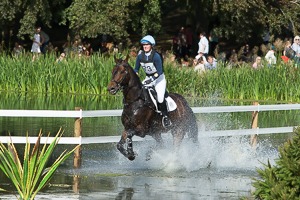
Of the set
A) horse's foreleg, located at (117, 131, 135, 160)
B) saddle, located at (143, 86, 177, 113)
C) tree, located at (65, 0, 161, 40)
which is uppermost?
tree, located at (65, 0, 161, 40)

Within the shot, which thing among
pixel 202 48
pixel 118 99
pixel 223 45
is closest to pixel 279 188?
pixel 118 99

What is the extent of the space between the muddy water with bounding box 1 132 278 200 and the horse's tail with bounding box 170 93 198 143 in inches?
6.5

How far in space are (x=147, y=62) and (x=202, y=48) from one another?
20816 mm

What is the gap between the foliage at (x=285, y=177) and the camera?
29.2ft

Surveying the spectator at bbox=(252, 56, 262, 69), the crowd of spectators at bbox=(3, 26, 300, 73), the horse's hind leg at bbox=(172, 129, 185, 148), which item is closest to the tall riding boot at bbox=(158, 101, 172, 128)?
the horse's hind leg at bbox=(172, 129, 185, 148)

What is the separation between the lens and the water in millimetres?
13859

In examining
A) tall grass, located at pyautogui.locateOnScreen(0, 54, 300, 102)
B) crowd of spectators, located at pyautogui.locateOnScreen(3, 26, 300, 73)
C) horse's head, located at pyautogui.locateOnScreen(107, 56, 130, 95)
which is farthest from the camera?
crowd of spectators, located at pyautogui.locateOnScreen(3, 26, 300, 73)

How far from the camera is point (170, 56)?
115 ft

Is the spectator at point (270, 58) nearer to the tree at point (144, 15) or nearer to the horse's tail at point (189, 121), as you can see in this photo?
the tree at point (144, 15)

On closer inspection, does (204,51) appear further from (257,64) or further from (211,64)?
(257,64)

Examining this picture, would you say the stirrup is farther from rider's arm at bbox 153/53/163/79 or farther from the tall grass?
the tall grass

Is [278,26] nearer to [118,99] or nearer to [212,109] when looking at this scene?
[118,99]

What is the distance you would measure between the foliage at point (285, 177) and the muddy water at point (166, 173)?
Answer: 427cm

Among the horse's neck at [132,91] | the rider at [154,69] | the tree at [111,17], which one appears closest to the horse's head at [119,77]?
the horse's neck at [132,91]
